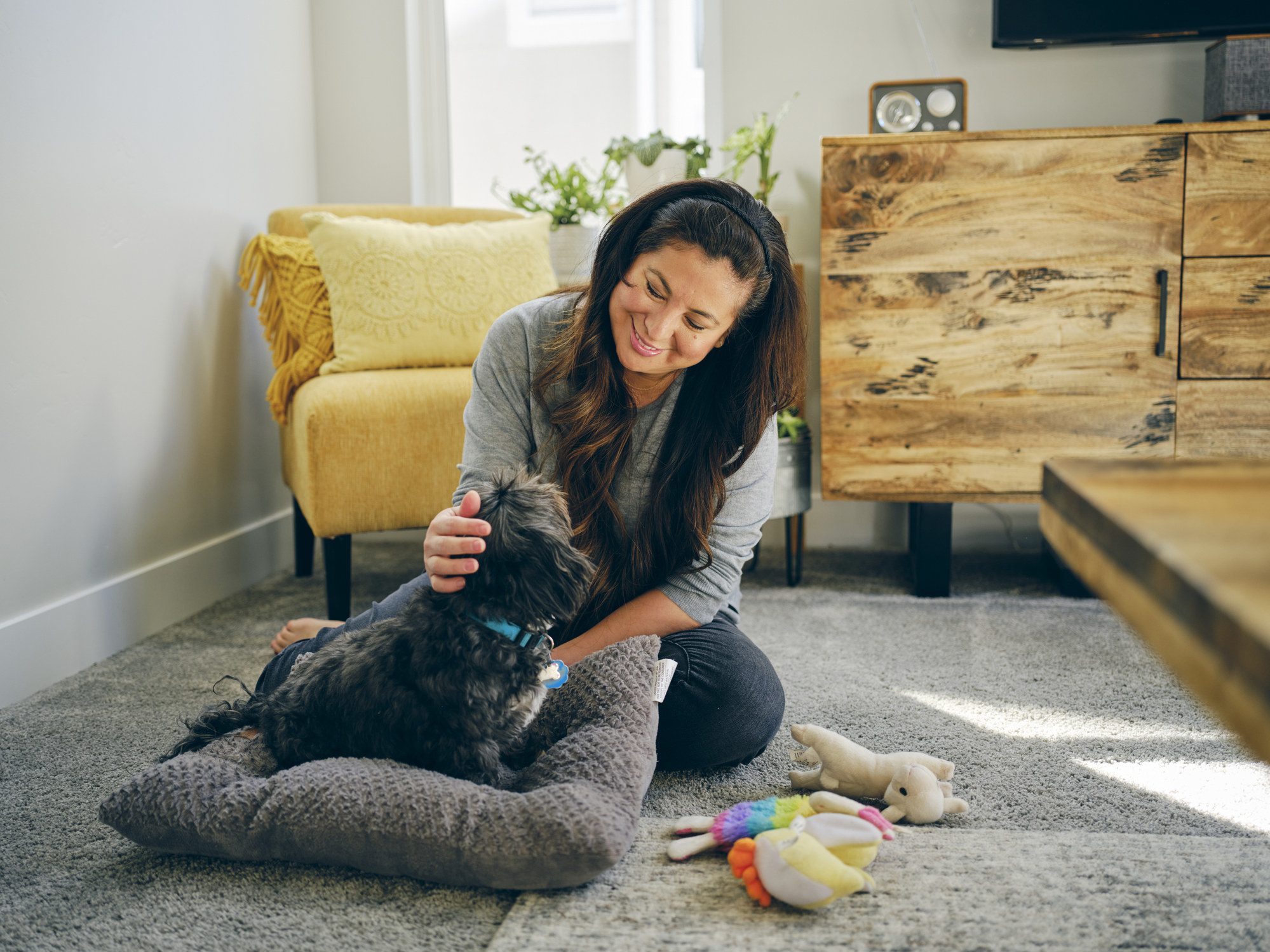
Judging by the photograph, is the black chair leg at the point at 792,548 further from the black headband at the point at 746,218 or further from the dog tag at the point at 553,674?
the dog tag at the point at 553,674

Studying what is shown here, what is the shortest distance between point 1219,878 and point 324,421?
5.67 ft

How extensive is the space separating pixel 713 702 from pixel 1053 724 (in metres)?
0.64

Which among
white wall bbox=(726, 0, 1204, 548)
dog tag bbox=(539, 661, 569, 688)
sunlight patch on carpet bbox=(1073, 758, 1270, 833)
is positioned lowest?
sunlight patch on carpet bbox=(1073, 758, 1270, 833)

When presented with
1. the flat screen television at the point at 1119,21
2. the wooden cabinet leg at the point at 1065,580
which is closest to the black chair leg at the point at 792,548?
the wooden cabinet leg at the point at 1065,580

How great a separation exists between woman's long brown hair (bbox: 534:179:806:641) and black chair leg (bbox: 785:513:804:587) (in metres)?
1.03

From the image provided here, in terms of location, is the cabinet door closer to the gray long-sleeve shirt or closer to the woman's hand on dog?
the gray long-sleeve shirt

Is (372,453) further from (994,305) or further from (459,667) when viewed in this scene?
(994,305)

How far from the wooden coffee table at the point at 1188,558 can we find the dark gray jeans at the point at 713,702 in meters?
0.64

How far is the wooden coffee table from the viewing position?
374 mm

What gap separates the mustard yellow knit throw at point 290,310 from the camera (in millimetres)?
2205

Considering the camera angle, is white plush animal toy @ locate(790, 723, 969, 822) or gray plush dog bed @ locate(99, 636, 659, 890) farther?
white plush animal toy @ locate(790, 723, 969, 822)

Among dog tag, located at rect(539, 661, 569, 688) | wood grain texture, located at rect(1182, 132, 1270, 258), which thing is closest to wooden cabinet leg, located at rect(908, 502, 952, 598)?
wood grain texture, located at rect(1182, 132, 1270, 258)

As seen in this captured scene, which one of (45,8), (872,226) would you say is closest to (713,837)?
(872,226)

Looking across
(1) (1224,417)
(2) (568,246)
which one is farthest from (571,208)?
(1) (1224,417)
